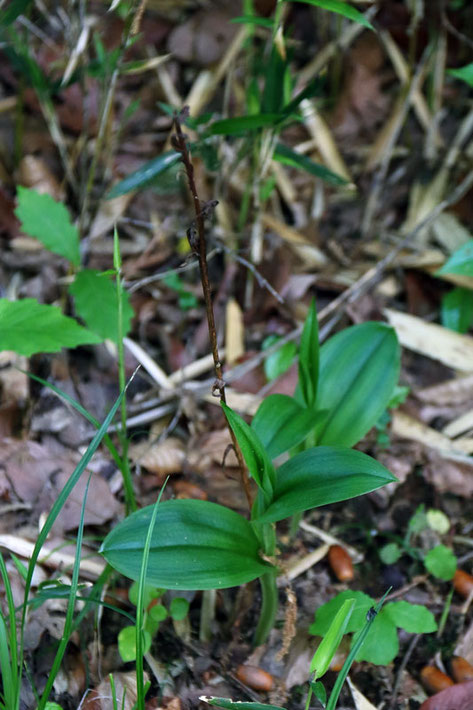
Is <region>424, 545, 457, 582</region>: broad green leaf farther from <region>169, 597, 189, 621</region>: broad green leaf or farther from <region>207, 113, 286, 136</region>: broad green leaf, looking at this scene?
<region>207, 113, 286, 136</region>: broad green leaf

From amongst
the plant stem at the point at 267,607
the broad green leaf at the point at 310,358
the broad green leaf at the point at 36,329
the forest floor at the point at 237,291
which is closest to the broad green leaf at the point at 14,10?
the forest floor at the point at 237,291

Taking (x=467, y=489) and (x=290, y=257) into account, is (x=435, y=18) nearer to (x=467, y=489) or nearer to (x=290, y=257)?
(x=290, y=257)

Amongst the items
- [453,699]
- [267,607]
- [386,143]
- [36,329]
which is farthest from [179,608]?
[386,143]

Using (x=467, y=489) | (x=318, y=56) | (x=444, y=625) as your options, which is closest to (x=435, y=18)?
(x=318, y=56)

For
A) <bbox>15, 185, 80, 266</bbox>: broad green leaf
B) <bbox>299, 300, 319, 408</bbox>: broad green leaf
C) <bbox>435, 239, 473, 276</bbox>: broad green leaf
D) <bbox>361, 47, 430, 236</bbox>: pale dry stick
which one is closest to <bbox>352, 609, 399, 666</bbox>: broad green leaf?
<bbox>299, 300, 319, 408</bbox>: broad green leaf

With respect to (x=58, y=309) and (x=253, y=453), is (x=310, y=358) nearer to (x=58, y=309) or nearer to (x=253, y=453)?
(x=253, y=453)

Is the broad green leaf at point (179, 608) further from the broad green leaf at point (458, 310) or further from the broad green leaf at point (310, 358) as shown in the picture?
the broad green leaf at point (458, 310)
